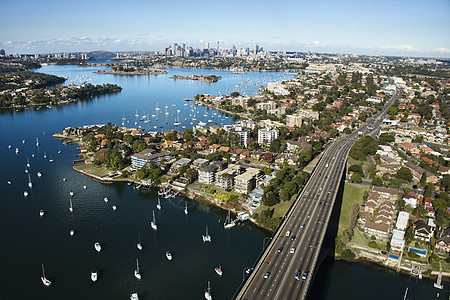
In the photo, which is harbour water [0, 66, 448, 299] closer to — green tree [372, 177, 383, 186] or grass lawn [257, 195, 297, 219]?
grass lawn [257, 195, 297, 219]

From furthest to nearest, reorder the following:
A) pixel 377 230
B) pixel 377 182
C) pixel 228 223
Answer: pixel 377 182
pixel 228 223
pixel 377 230

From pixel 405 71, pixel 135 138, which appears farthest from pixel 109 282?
pixel 405 71

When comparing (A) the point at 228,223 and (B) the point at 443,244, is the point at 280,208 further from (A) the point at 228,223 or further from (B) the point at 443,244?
(B) the point at 443,244

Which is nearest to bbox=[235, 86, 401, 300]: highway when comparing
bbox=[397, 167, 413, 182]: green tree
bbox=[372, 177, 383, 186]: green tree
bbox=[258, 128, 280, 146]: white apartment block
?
bbox=[372, 177, 383, 186]: green tree

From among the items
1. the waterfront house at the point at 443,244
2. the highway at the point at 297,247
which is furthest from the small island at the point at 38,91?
the waterfront house at the point at 443,244

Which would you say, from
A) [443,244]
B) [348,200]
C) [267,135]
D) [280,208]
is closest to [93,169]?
[280,208]
